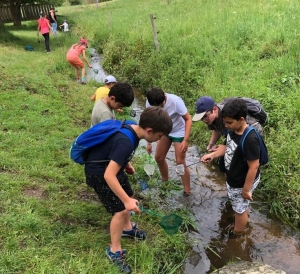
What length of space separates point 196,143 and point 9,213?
3.59 meters

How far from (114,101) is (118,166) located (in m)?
1.09

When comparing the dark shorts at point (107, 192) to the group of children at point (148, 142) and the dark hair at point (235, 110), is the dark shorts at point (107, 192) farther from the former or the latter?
the dark hair at point (235, 110)

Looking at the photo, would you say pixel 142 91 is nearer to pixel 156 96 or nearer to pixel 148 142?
pixel 156 96

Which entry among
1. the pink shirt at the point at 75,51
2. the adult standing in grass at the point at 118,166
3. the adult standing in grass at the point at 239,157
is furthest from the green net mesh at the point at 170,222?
the pink shirt at the point at 75,51

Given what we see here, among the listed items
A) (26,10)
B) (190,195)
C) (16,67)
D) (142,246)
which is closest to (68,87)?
(16,67)

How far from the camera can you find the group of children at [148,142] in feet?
8.61

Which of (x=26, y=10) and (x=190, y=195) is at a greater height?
(x=26, y=10)

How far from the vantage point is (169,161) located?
5.66 metres

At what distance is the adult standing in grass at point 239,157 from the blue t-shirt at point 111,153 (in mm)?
907

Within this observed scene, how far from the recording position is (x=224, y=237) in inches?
152

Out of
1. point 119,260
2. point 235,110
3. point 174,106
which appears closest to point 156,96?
point 174,106

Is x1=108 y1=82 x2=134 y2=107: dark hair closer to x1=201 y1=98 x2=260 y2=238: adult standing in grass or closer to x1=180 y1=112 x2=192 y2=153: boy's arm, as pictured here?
x1=180 y1=112 x2=192 y2=153: boy's arm

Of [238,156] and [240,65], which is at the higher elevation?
[238,156]

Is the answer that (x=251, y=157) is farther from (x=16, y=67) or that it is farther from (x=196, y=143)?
(x=16, y=67)
